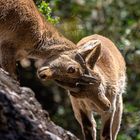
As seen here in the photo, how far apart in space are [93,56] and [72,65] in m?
0.45

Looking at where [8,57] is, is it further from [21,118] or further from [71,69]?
[21,118]

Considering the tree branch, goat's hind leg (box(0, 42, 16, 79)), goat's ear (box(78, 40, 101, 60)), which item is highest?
the tree branch

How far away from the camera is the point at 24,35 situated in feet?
35.0

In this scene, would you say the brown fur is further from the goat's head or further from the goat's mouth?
the goat's mouth

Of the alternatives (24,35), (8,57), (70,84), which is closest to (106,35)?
(24,35)

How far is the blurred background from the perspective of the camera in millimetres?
16594

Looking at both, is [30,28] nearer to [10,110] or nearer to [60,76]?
[60,76]

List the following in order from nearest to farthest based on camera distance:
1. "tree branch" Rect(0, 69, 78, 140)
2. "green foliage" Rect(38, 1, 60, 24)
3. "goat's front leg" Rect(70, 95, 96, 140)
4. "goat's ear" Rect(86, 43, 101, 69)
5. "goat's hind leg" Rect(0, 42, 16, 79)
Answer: "tree branch" Rect(0, 69, 78, 140), "goat's hind leg" Rect(0, 42, 16, 79), "goat's ear" Rect(86, 43, 101, 69), "green foliage" Rect(38, 1, 60, 24), "goat's front leg" Rect(70, 95, 96, 140)

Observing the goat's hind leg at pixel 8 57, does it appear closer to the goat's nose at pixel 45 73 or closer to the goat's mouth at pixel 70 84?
the goat's nose at pixel 45 73

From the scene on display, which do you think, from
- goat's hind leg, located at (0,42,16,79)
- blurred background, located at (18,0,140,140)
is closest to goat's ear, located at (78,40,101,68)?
goat's hind leg, located at (0,42,16,79)

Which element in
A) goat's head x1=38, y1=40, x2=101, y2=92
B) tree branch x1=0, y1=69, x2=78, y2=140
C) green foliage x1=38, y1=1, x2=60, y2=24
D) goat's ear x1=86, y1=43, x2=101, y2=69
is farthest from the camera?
green foliage x1=38, y1=1, x2=60, y2=24

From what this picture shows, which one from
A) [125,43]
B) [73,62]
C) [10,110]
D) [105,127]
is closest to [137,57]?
[125,43]

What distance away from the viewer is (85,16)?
18.6m

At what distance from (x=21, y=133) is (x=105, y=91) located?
19.1ft
